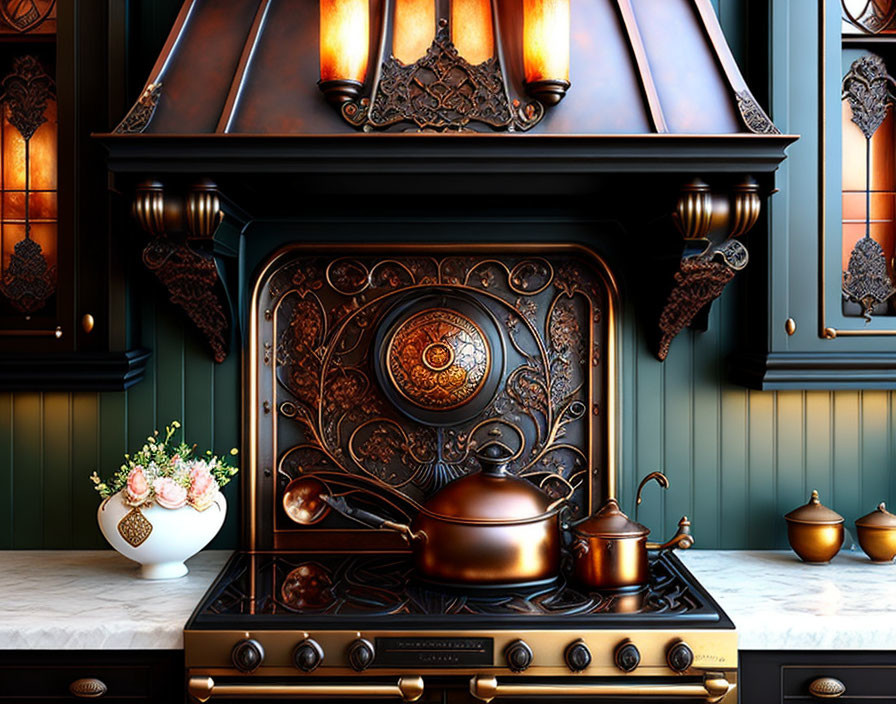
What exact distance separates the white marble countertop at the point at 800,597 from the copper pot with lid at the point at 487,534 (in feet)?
1.29

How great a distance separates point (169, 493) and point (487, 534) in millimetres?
703

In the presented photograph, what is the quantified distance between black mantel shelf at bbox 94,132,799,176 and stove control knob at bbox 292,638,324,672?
933 millimetres

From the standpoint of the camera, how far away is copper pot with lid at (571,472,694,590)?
71.4 inches

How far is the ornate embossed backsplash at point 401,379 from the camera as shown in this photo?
217 cm

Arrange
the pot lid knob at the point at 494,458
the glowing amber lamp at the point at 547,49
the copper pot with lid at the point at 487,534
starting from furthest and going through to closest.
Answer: the pot lid knob at the point at 494,458 < the copper pot with lid at the point at 487,534 < the glowing amber lamp at the point at 547,49

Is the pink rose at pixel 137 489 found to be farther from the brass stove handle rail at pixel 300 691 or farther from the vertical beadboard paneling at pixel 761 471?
the vertical beadboard paneling at pixel 761 471

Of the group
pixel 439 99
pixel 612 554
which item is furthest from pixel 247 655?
pixel 439 99

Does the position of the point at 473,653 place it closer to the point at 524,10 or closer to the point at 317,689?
the point at 317,689

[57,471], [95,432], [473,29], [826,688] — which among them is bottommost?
[826,688]

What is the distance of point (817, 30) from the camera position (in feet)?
6.50

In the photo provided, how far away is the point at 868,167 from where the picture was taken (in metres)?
2.05

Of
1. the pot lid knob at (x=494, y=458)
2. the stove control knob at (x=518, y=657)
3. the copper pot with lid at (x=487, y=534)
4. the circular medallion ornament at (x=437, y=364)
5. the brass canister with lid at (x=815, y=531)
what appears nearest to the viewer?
the stove control knob at (x=518, y=657)

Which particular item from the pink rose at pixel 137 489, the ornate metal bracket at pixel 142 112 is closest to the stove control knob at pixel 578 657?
the pink rose at pixel 137 489

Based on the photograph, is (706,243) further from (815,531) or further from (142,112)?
(142,112)
